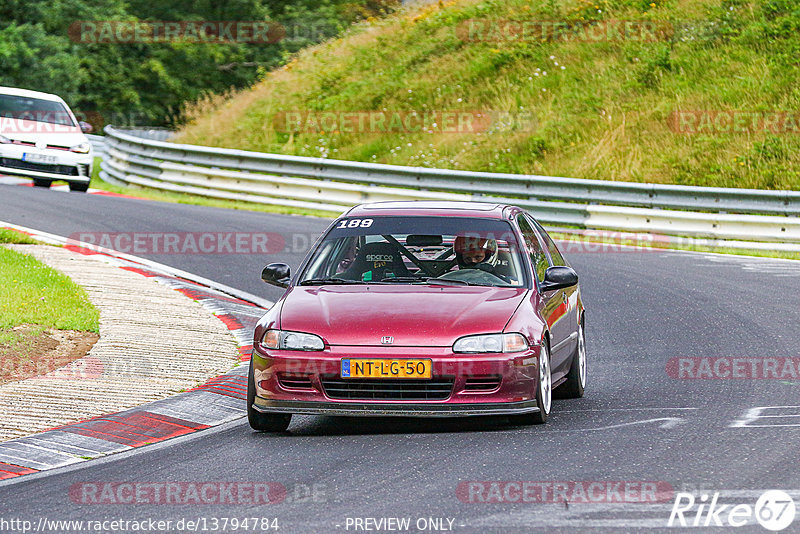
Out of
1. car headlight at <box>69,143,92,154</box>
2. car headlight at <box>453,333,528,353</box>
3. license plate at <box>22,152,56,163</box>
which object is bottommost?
license plate at <box>22,152,56,163</box>

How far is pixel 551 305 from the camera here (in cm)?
847

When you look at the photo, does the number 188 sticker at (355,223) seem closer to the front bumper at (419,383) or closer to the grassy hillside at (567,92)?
the front bumper at (419,383)

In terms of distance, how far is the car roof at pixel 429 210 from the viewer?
8.84m

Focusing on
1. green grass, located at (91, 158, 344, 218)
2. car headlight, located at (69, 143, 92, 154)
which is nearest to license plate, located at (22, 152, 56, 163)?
car headlight, located at (69, 143, 92, 154)

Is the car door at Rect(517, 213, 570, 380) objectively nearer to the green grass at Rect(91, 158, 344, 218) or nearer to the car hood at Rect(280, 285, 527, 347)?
the car hood at Rect(280, 285, 527, 347)

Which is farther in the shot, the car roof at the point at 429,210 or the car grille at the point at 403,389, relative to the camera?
the car roof at the point at 429,210

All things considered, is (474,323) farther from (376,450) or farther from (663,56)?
Answer: (663,56)

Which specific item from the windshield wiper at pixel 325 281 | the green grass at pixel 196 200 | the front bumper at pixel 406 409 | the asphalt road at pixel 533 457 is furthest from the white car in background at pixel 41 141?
the front bumper at pixel 406 409

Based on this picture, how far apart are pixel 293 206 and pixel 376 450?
1679cm

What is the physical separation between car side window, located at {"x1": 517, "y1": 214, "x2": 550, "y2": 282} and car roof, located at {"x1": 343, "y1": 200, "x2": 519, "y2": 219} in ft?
0.66

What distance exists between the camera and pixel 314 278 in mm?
8492

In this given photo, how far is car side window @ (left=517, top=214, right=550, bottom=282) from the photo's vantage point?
8781mm

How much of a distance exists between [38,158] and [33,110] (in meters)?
1.62

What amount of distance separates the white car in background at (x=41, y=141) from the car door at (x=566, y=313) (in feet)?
51.4
